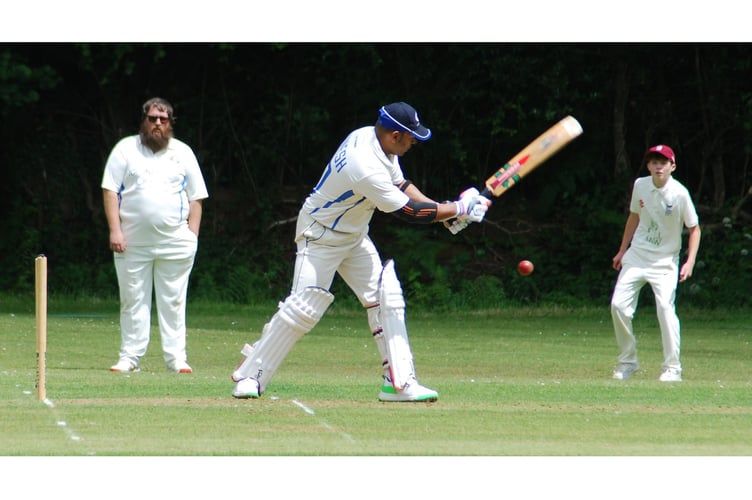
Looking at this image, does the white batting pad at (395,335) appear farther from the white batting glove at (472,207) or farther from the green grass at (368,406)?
the white batting glove at (472,207)

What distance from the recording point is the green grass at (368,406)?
640 cm

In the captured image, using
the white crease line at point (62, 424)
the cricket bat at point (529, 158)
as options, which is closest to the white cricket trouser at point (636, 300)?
the cricket bat at point (529, 158)

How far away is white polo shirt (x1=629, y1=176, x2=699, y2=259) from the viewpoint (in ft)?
35.1

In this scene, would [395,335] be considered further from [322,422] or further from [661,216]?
[661,216]

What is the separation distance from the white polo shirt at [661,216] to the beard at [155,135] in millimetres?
3887

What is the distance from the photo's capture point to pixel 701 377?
1107 centimetres

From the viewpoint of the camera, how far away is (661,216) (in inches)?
422

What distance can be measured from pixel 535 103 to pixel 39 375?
50.1 ft

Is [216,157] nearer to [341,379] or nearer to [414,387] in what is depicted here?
[341,379]

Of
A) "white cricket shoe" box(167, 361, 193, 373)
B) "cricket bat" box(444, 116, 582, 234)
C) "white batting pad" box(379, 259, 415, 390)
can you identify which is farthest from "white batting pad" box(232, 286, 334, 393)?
"white cricket shoe" box(167, 361, 193, 373)

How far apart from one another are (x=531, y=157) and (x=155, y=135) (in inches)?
118

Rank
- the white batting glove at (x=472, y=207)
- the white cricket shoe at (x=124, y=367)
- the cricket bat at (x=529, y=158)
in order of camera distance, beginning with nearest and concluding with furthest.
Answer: the white batting glove at (x=472, y=207) < the cricket bat at (x=529, y=158) < the white cricket shoe at (x=124, y=367)

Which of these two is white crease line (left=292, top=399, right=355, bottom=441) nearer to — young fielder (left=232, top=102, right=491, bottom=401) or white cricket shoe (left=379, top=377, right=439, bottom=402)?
young fielder (left=232, top=102, right=491, bottom=401)

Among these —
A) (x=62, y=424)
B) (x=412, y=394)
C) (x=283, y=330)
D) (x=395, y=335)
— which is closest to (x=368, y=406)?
(x=412, y=394)
